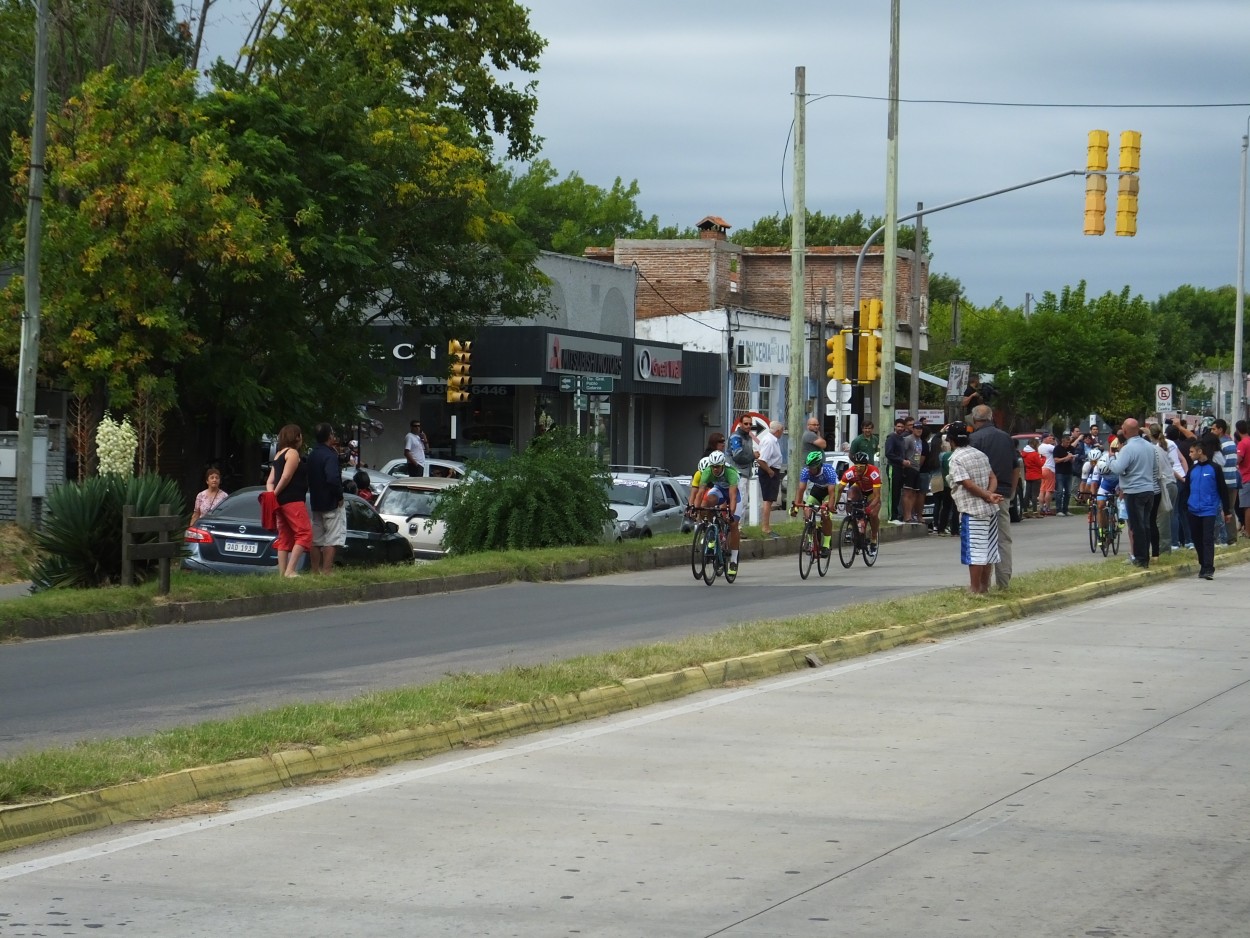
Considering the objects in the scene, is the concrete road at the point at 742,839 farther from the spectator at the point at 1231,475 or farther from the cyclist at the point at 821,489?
the spectator at the point at 1231,475

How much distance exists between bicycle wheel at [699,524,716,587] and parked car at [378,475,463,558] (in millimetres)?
5379

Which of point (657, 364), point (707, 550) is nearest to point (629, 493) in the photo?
point (707, 550)

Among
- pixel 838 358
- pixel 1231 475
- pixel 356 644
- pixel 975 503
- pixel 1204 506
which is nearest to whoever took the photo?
pixel 356 644

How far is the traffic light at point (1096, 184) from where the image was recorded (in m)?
24.2

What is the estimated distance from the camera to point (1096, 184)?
2514cm

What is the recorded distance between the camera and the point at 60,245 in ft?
91.6

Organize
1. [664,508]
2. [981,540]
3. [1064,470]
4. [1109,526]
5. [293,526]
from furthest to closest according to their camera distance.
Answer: [1064,470] → [664,508] → [1109,526] → [293,526] → [981,540]

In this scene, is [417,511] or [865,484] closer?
[865,484]

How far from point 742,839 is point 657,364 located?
4317 centimetres

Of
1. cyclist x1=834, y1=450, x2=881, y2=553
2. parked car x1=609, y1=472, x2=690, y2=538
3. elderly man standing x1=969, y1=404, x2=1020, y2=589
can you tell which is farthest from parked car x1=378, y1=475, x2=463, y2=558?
elderly man standing x1=969, y1=404, x2=1020, y2=589

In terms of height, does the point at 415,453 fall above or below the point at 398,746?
above

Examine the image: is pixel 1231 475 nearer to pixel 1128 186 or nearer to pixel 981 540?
pixel 1128 186

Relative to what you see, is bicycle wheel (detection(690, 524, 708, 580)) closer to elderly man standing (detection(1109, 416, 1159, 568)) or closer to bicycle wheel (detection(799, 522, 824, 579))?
bicycle wheel (detection(799, 522, 824, 579))

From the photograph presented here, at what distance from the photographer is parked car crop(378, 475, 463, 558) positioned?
1023 inches
